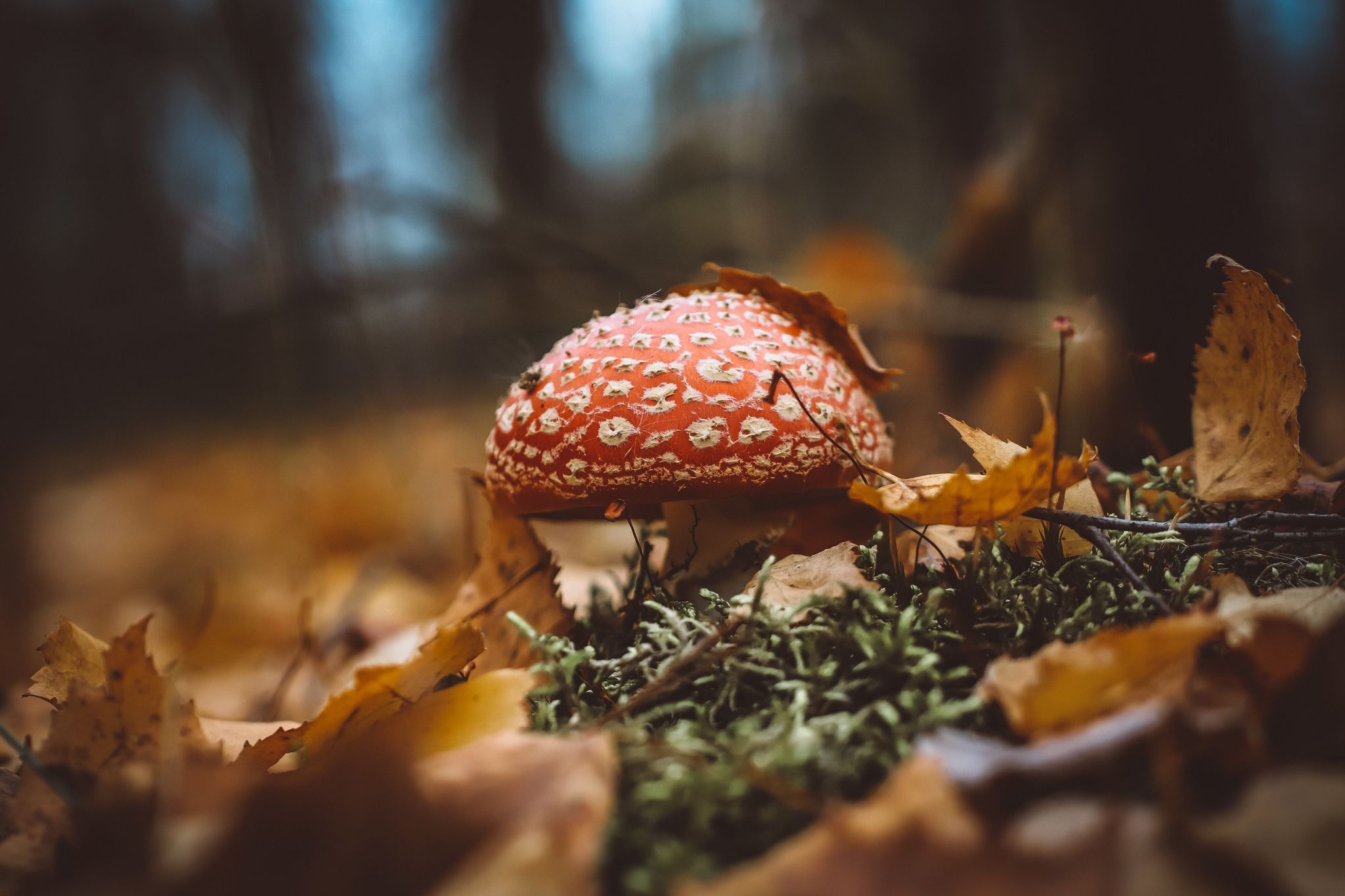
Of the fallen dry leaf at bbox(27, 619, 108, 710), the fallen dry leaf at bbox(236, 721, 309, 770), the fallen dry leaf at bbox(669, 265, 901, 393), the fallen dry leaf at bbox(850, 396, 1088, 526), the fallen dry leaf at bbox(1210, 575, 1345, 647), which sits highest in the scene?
the fallen dry leaf at bbox(669, 265, 901, 393)

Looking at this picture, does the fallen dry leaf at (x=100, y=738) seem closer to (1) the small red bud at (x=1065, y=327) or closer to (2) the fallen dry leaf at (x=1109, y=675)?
(2) the fallen dry leaf at (x=1109, y=675)

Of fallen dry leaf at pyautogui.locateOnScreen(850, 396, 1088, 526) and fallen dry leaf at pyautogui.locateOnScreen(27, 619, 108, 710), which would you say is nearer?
fallen dry leaf at pyautogui.locateOnScreen(850, 396, 1088, 526)

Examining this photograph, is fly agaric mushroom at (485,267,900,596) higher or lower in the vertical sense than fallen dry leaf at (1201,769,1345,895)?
higher

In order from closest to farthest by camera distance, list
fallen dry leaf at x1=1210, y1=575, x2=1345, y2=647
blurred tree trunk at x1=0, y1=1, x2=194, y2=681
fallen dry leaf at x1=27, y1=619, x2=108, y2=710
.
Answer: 1. fallen dry leaf at x1=1210, y1=575, x2=1345, y2=647
2. fallen dry leaf at x1=27, y1=619, x2=108, y2=710
3. blurred tree trunk at x1=0, y1=1, x2=194, y2=681

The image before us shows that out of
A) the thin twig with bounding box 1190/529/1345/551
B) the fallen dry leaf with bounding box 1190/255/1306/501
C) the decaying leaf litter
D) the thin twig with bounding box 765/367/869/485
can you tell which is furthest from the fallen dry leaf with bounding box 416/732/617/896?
the fallen dry leaf with bounding box 1190/255/1306/501

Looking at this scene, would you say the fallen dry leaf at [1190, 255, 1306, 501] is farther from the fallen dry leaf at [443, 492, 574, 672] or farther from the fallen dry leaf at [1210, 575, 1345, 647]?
the fallen dry leaf at [443, 492, 574, 672]

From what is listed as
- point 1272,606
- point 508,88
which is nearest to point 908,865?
point 1272,606

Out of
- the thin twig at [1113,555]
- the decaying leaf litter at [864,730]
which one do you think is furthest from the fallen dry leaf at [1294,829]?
the thin twig at [1113,555]
